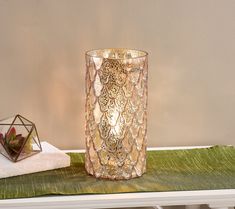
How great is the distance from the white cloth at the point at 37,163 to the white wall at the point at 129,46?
22cm

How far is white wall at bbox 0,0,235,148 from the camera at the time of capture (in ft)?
5.87

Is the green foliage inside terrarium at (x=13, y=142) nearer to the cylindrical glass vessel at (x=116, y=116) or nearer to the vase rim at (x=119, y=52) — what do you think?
the cylindrical glass vessel at (x=116, y=116)

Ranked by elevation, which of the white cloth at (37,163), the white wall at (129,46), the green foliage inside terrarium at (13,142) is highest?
the white wall at (129,46)

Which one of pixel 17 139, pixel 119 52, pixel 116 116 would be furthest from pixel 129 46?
pixel 17 139

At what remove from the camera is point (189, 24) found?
6.10ft

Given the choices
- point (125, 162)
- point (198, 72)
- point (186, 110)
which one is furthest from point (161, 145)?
point (125, 162)

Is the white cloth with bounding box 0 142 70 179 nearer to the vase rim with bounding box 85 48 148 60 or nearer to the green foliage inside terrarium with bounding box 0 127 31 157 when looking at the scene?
the green foliage inside terrarium with bounding box 0 127 31 157

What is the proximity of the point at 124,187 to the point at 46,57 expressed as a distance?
19.5 inches

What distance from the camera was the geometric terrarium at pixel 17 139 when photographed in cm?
159

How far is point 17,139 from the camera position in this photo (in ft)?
5.25

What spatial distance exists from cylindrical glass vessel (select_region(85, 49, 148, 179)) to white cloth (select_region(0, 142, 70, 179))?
78 mm

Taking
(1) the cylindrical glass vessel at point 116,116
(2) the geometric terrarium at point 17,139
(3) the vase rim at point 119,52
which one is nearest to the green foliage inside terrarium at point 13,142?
(2) the geometric terrarium at point 17,139

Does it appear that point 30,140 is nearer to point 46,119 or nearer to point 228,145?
point 46,119

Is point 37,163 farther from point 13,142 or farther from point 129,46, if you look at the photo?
point 129,46
